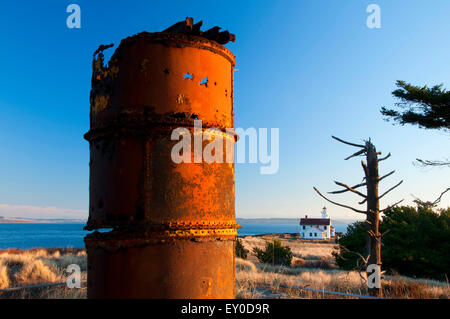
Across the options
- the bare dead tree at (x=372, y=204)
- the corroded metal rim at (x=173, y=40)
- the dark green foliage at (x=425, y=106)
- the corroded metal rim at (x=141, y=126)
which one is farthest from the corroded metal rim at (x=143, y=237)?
the dark green foliage at (x=425, y=106)

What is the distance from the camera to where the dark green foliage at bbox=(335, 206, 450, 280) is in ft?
56.9

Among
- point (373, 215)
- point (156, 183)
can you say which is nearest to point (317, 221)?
point (373, 215)

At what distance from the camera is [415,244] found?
17.8m

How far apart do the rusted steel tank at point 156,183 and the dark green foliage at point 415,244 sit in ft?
50.8

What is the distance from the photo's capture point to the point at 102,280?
3494 millimetres

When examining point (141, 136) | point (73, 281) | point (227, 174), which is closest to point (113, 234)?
point (141, 136)

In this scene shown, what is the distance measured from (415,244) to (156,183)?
1811 cm

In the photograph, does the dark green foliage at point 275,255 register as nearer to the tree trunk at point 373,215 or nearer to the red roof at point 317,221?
the tree trunk at point 373,215

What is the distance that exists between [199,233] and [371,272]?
662 cm

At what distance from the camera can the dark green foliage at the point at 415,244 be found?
17.3 meters

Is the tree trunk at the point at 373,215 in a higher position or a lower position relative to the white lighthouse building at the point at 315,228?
higher

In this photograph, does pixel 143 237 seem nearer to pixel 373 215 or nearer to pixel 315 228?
pixel 373 215

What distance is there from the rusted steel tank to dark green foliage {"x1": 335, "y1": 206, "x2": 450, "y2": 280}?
15.5m

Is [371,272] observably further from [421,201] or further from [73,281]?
[421,201]
